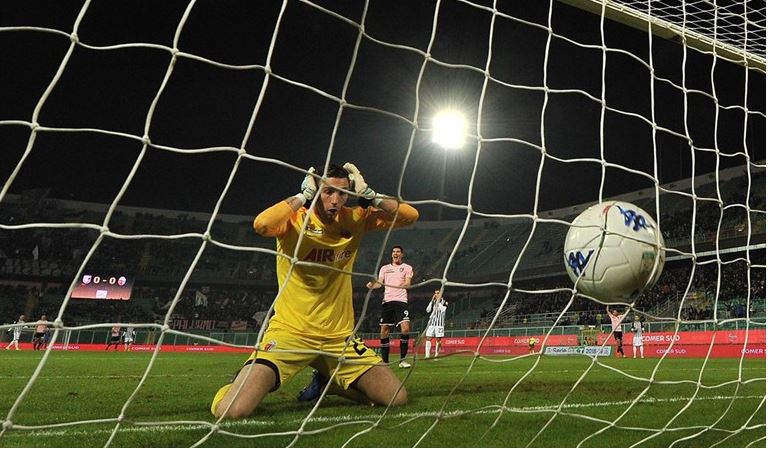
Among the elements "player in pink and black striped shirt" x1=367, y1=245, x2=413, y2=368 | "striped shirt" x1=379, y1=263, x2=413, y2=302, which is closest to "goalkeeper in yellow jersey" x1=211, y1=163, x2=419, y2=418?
"player in pink and black striped shirt" x1=367, y1=245, x2=413, y2=368

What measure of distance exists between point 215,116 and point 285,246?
75.6ft

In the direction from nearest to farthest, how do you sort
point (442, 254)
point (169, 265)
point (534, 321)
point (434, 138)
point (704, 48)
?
point (704, 48), point (534, 321), point (434, 138), point (169, 265), point (442, 254)

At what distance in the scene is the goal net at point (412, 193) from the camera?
108 inches

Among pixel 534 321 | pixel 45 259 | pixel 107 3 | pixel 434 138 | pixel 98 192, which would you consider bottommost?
pixel 534 321

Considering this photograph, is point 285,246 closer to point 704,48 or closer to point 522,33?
point 704,48

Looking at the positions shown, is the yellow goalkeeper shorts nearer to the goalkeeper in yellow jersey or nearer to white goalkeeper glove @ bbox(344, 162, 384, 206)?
the goalkeeper in yellow jersey

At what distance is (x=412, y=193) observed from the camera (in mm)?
33531

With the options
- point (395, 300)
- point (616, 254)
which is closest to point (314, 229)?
point (616, 254)

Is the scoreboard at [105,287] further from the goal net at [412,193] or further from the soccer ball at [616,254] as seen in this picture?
the soccer ball at [616,254]

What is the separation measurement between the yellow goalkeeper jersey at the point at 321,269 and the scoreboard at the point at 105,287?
27505 millimetres

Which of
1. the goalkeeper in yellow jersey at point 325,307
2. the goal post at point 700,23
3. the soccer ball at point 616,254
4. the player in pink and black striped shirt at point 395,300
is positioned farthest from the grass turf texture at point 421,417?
the player in pink and black striped shirt at point 395,300

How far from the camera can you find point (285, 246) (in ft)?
11.6

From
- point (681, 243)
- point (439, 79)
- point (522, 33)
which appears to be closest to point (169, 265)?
point (439, 79)

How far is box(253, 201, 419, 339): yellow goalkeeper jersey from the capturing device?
356cm
